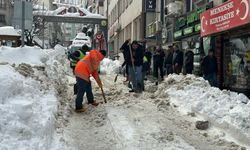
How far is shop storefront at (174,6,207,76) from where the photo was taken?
17.8 metres

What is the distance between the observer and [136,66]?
14.2 meters

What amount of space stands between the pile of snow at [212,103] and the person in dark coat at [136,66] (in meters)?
1.07

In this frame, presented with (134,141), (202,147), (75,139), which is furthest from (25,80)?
(202,147)

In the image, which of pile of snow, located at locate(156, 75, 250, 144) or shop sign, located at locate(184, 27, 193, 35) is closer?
pile of snow, located at locate(156, 75, 250, 144)

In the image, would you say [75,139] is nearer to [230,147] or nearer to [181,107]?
[230,147]

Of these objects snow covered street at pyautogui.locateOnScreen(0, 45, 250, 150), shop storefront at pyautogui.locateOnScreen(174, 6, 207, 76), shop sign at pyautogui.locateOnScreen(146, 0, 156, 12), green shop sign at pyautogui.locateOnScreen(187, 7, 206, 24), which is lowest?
snow covered street at pyautogui.locateOnScreen(0, 45, 250, 150)

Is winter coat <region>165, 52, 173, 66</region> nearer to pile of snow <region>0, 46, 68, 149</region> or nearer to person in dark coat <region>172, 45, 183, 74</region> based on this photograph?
person in dark coat <region>172, 45, 183, 74</region>

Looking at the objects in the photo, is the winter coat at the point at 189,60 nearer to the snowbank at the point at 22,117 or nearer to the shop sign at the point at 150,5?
the snowbank at the point at 22,117

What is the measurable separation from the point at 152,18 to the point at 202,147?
856 inches

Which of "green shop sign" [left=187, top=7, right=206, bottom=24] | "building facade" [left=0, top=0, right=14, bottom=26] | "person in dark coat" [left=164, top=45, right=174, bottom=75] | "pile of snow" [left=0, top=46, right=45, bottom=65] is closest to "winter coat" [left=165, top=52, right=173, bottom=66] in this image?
"person in dark coat" [left=164, top=45, right=174, bottom=75]

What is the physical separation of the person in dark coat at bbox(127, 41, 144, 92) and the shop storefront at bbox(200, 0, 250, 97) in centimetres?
266

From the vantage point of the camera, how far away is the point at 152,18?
28.7 meters

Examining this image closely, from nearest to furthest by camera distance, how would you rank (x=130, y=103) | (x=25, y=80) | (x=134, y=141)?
(x=134, y=141), (x=25, y=80), (x=130, y=103)

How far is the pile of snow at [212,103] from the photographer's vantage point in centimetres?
833
